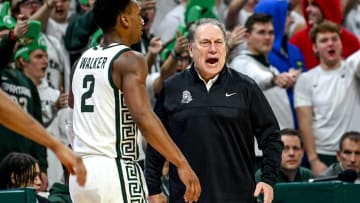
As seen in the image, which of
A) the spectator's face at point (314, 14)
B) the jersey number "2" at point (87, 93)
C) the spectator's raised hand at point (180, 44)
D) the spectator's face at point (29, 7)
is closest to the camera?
the jersey number "2" at point (87, 93)

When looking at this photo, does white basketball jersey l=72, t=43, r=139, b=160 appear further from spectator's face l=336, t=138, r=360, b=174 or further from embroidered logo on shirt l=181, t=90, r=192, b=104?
spectator's face l=336, t=138, r=360, b=174

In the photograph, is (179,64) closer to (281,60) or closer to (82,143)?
(281,60)

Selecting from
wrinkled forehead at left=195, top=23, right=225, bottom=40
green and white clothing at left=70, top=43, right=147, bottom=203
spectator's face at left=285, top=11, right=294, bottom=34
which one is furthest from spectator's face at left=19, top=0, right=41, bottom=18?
green and white clothing at left=70, top=43, right=147, bottom=203

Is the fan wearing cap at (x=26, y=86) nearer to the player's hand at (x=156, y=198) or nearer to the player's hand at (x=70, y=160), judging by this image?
the player's hand at (x=156, y=198)

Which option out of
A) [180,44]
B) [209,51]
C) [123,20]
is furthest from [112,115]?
[180,44]

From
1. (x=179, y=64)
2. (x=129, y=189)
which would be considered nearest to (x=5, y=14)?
(x=179, y=64)

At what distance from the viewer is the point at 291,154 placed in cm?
963

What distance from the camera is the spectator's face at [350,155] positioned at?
379 inches

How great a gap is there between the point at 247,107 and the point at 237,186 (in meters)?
0.51

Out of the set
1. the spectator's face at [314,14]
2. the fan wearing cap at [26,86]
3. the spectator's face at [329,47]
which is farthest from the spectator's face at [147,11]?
the spectator's face at [329,47]

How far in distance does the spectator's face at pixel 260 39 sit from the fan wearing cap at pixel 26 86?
2.11 m

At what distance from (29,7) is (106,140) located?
5.56 m

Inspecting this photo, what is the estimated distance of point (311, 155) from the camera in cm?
1030

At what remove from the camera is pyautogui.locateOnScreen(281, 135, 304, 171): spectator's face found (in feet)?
31.4
